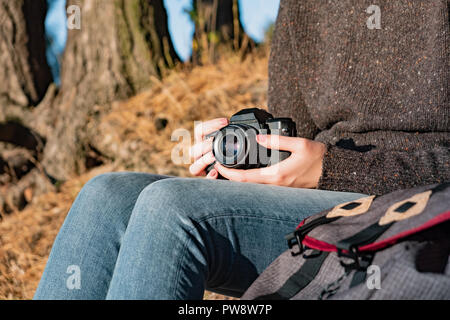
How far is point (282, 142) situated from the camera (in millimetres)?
990

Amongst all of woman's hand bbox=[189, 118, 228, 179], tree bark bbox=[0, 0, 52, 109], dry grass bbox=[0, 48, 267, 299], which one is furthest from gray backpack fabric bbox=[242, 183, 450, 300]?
tree bark bbox=[0, 0, 52, 109]

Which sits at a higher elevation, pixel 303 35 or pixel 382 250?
pixel 303 35

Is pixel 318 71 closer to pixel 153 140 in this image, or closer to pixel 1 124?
pixel 153 140

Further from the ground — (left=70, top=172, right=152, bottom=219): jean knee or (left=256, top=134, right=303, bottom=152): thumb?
(left=256, top=134, right=303, bottom=152): thumb

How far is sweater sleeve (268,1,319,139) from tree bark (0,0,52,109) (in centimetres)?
241

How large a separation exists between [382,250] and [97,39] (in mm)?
2884

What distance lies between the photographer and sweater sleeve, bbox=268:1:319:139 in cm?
139

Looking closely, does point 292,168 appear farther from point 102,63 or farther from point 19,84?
point 19,84

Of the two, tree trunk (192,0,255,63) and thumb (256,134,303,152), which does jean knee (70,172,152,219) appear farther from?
tree trunk (192,0,255,63)

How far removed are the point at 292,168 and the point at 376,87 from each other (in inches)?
12.8

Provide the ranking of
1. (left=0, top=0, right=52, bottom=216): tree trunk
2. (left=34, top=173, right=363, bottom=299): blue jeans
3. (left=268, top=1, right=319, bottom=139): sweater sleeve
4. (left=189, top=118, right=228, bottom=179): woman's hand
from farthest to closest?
(left=0, top=0, right=52, bottom=216): tree trunk, (left=268, top=1, right=319, bottom=139): sweater sleeve, (left=189, top=118, right=228, bottom=179): woman's hand, (left=34, top=173, right=363, bottom=299): blue jeans

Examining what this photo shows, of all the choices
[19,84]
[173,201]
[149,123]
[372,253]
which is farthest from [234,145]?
[19,84]

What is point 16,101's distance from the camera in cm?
327
